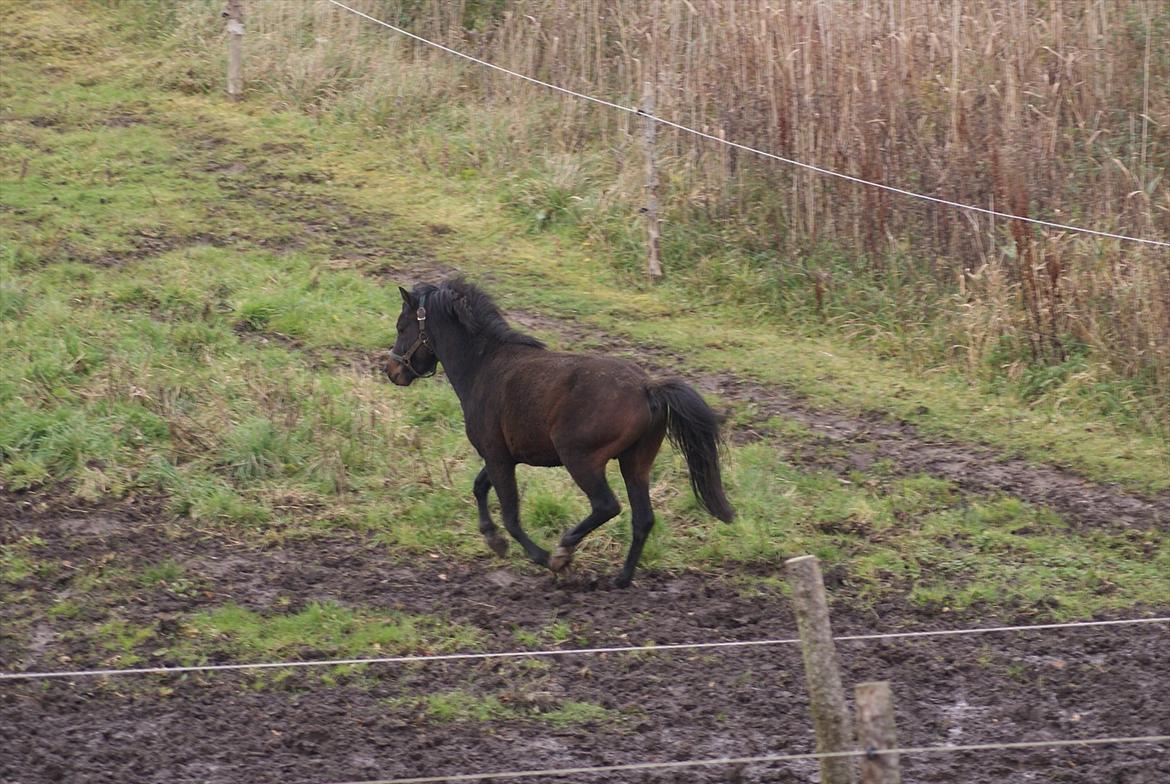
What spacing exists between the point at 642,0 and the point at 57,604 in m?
9.60

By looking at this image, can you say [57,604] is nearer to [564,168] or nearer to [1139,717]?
[1139,717]

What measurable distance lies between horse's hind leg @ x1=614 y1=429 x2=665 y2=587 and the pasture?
22 centimetres

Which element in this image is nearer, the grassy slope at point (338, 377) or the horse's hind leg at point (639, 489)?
the horse's hind leg at point (639, 489)

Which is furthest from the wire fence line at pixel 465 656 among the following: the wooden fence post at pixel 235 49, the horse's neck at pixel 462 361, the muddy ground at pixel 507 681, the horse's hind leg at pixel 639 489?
the wooden fence post at pixel 235 49

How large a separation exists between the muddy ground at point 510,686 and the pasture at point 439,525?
0.02 m

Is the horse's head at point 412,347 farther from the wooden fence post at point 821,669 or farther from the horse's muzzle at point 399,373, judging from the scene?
the wooden fence post at point 821,669

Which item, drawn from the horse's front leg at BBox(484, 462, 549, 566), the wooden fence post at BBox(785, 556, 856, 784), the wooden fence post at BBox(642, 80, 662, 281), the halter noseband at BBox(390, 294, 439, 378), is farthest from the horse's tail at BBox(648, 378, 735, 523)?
the wooden fence post at BBox(642, 80, 662, 281)

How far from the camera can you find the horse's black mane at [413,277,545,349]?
771 centimetres

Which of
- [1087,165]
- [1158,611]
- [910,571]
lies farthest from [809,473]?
[1087,165]

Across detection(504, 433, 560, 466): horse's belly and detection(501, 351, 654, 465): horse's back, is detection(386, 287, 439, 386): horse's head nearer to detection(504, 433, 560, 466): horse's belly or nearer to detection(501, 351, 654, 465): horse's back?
detection(501, 351, 654, 465): horse's back

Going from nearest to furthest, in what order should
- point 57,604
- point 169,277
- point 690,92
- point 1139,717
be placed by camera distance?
point 1139,717 < point 57,604 < point 169,277 < point 690,92

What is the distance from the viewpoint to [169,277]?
35.1 feet

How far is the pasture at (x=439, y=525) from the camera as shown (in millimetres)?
5773

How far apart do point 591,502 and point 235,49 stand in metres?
9.47
